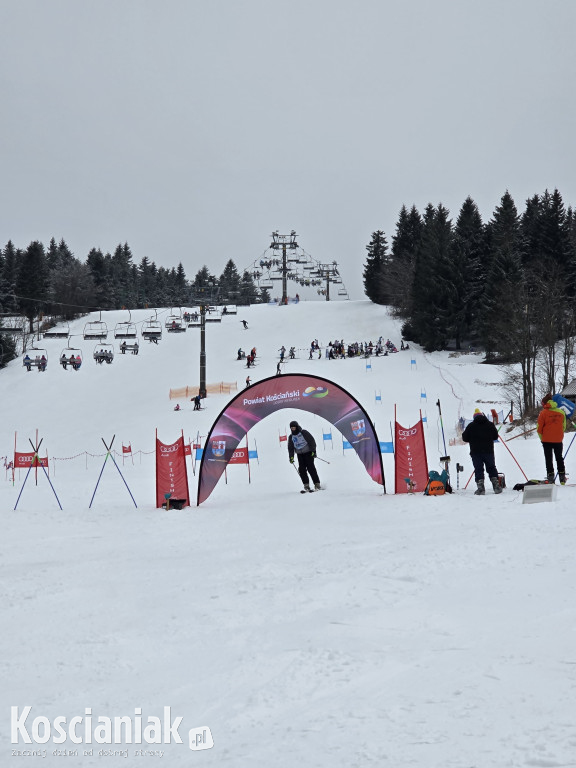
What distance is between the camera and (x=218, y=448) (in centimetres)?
1526

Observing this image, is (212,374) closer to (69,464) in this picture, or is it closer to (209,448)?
(69,464)

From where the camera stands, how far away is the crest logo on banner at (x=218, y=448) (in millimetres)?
15242

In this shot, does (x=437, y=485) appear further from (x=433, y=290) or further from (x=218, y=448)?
(x=433, y=290)

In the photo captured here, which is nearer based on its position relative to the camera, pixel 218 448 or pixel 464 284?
pixel 218 448

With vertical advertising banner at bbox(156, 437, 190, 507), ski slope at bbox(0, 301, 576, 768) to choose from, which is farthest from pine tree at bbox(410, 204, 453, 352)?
vertical advertising banner at bbox(156, 437, 190, 507)

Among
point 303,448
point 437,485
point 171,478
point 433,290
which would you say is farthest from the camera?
point 433,290

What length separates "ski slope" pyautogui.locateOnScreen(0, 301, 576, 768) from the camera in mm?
4004

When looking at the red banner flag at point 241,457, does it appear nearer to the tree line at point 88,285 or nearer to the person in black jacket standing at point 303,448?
the person in black jacket standing at point 303,448

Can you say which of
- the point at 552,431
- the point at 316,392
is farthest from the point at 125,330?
the point at 552,431

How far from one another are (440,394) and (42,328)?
55.1 meters

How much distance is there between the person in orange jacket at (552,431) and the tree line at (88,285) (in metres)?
30.3

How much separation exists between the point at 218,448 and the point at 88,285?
85.8m

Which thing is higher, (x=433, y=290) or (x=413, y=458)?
(x=433, y=290)

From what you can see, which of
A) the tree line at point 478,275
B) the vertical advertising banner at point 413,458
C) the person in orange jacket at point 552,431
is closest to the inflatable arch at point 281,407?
the vertical advertising banner at point 413,458
